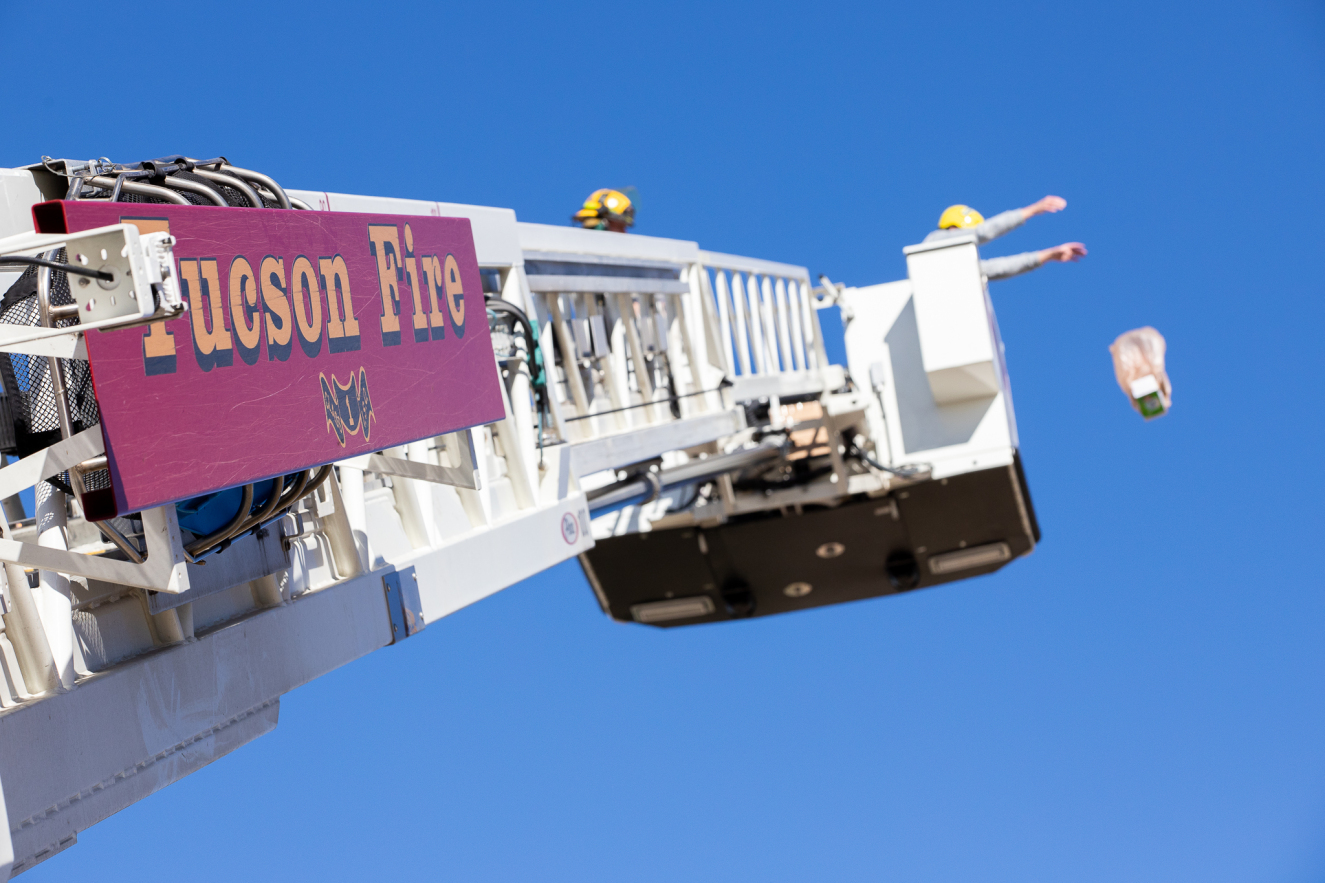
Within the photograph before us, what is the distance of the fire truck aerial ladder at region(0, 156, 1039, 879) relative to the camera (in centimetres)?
295

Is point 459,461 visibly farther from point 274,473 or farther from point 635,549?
point 635,549

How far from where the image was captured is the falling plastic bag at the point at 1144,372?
9273 mm

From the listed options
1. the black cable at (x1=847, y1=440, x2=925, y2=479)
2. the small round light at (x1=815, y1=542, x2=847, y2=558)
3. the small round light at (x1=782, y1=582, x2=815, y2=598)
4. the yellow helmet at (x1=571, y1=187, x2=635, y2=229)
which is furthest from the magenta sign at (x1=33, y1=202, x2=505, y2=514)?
the small round light at (x1=782, y1=582, x2=815, y2=598)

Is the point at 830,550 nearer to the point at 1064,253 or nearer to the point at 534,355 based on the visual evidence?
the point at 1064,253

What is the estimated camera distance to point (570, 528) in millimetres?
6086

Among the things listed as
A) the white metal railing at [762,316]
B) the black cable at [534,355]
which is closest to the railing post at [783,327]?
the white metal railing at [762,316]

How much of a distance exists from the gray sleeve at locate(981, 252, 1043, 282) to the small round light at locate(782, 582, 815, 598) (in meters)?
3.38

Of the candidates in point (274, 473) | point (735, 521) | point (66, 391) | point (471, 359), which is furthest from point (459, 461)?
point (735, 521)

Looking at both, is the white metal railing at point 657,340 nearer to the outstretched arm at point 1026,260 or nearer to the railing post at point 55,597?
the outstretched arm at point 1026,260

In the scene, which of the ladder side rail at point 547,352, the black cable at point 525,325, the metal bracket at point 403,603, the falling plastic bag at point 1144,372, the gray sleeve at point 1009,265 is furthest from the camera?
the gray sleeve at point 1009,265

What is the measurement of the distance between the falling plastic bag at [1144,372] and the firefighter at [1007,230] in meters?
0.99

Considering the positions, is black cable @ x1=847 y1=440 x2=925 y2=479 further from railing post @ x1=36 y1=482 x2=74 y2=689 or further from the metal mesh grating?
the metal mesh grating

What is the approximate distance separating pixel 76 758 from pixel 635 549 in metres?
8.65

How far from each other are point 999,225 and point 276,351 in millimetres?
7847
